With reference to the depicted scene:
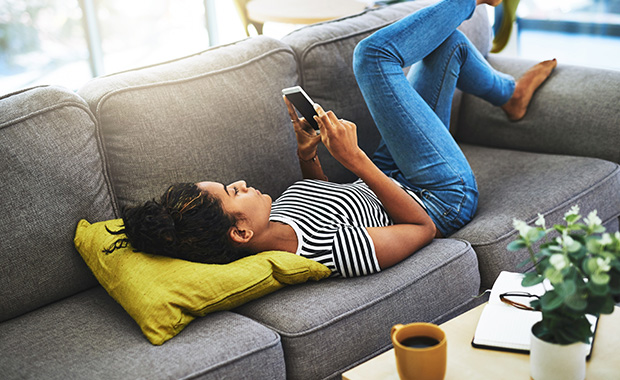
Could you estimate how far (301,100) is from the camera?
5.35ft

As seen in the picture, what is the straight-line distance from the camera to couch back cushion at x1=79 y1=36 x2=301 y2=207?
5.43 feet

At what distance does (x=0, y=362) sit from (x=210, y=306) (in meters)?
0.45

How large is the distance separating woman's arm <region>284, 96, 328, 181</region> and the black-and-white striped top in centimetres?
11

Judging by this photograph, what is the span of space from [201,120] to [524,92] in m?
1.20

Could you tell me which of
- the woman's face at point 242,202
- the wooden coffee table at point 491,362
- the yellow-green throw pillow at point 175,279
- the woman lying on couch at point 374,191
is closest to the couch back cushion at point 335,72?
the woman lying on couch at point 374,191

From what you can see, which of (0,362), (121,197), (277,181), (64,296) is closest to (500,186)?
(277,181)

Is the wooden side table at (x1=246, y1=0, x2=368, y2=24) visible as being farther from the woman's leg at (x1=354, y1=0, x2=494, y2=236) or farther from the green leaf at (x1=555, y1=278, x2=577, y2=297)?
the green leaf at (x1=555, y1=278, x2=577, y2=297)

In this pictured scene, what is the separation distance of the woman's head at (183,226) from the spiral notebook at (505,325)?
1.96ft

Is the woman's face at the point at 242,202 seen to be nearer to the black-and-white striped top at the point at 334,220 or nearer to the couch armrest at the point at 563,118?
the black-and-white striped top at the point at 334,220

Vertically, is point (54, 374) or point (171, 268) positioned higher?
point (171, 268)

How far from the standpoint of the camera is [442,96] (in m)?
1.99

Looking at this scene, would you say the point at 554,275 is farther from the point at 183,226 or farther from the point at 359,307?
the point at 183,226

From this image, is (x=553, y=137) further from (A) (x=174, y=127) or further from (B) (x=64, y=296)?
(B) (x=64, y=296)

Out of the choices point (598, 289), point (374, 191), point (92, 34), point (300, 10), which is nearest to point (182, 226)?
point (374, 191)
